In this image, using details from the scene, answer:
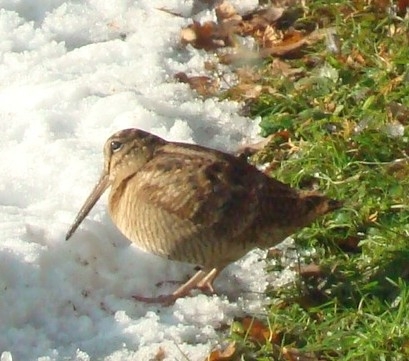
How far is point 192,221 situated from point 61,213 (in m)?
0.76

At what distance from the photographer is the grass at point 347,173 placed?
5148 millimetres

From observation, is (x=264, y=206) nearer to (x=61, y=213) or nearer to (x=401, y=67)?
(x=61, y=213)

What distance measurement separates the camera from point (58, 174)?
19.9 ft

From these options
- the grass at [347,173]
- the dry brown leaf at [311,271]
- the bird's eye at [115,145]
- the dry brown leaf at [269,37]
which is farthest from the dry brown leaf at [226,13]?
the dry brown leaf at [311,271]

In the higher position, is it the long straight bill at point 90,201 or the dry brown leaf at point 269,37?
the long straight bill at point 90,201

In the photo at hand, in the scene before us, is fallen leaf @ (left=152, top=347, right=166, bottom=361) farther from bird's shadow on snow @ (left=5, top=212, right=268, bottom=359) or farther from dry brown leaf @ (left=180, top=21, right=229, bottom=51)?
dry brown leaf @ (left=180, top=21, right=229, bottom=51)

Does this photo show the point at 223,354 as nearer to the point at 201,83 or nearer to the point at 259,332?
the point at 259,332

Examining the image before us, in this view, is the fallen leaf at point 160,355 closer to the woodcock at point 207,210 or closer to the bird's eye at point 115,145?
the woodcock at point 207,210

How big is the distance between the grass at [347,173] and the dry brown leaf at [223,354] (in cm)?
4

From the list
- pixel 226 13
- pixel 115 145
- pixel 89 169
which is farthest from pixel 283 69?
pixel 115 145

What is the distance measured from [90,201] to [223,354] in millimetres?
1039

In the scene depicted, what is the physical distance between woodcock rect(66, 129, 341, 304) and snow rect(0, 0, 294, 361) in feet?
0.51

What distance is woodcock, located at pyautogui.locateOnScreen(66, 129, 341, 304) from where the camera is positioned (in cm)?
534

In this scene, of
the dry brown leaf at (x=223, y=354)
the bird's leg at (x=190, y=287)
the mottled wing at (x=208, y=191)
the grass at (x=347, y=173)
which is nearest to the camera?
the dry brown leaf at (x=223, y=354)
